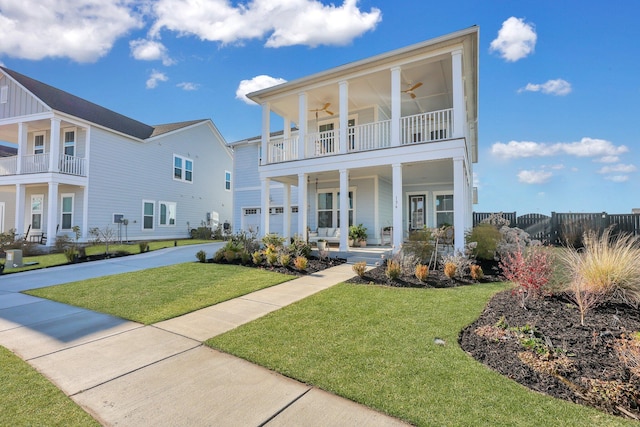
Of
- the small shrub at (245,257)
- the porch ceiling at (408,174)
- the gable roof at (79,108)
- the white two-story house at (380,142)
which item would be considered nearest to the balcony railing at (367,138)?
the white two-story house at (380,142)

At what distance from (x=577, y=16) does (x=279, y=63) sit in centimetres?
1089

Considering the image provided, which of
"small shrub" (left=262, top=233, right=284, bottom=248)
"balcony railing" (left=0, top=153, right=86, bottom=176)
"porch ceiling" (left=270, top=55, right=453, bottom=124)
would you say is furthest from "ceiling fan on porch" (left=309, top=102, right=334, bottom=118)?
"balcony railing" (left=0, top=153, right=86, bottom=176)

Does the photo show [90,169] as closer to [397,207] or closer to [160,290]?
[160,290]

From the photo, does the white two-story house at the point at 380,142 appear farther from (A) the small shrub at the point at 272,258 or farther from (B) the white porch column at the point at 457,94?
(A) the small shrub at the point at 272,258

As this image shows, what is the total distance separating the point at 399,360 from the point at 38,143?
78.1 ft

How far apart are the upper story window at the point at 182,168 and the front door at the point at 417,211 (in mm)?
15593

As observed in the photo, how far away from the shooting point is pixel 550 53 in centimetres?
1136

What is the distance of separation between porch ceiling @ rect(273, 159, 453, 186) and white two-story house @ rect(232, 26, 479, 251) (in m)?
0.05

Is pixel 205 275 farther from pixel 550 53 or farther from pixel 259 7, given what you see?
pixel 550 53

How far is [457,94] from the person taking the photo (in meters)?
8.94

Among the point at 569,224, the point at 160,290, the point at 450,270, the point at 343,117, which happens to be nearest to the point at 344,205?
the point at 343,117

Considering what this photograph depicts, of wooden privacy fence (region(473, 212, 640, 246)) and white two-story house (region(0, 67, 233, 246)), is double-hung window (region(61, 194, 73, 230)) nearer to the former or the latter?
white two-story house (region(0, 67, 233, 246))

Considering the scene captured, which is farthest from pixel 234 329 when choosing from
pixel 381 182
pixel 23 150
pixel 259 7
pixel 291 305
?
pixel 23 150

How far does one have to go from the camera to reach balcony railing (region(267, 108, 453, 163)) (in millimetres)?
10594
